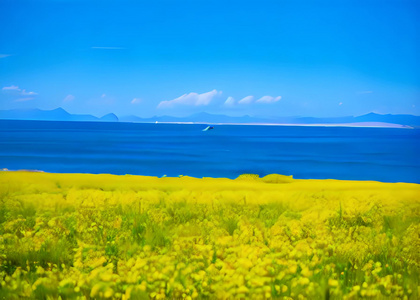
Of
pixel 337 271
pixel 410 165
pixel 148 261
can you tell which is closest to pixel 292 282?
pixel 337 271

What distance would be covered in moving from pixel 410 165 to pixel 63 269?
3937 cm

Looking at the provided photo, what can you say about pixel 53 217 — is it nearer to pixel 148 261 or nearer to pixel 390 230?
pixel 148 261

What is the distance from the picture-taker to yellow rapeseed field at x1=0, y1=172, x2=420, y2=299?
433 cm

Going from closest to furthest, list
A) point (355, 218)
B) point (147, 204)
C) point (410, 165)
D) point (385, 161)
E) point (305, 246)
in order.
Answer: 1. point (305, 246)
2. point (355, 218)
3. point (147, 204)
4. point (410, 165)
5. point (385, 161)

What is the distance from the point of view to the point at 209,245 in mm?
5188

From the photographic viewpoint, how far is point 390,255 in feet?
17.6

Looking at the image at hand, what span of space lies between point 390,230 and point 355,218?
0.56 meters

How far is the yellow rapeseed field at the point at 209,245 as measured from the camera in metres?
4.33

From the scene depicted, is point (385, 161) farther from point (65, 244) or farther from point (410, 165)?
point (65, 244)

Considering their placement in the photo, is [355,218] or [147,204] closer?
[355,218]

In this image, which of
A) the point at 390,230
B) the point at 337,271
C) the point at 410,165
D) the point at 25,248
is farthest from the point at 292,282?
the point at 410,165

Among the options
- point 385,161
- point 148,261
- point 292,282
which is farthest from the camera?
point 385,161

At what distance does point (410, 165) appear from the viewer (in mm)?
→ 38969

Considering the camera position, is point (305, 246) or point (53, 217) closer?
point (305, 246)
